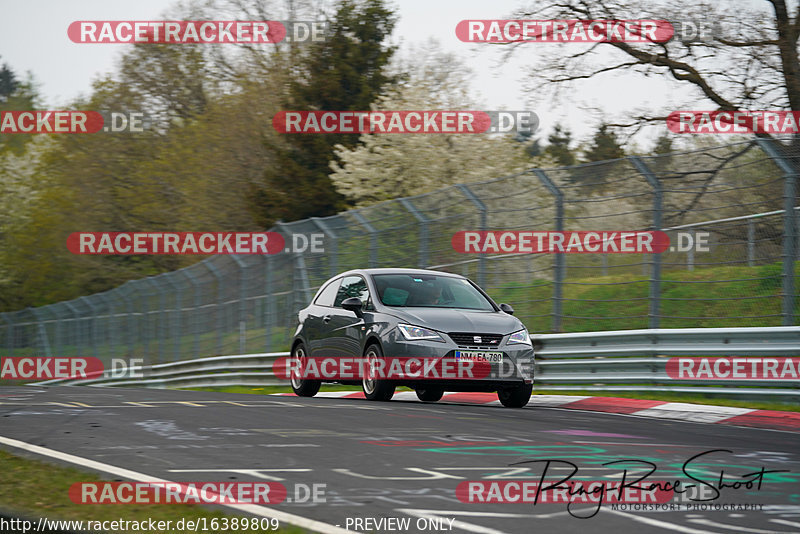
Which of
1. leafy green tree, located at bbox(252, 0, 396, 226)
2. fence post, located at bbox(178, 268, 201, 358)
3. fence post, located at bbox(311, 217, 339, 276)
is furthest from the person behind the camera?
leafy green tree, located at bbox(252, 0, 396, 226)

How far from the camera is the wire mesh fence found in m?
12.8

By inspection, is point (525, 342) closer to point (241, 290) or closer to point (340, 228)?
point (340, 228)

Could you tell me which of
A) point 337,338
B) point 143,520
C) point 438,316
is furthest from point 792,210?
point 143,520

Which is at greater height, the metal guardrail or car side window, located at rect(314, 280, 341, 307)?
car side window, located at rect(314, 280, 341, 307)

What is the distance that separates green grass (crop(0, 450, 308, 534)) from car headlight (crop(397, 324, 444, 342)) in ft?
20.0

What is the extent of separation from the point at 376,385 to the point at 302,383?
2.59 metres
